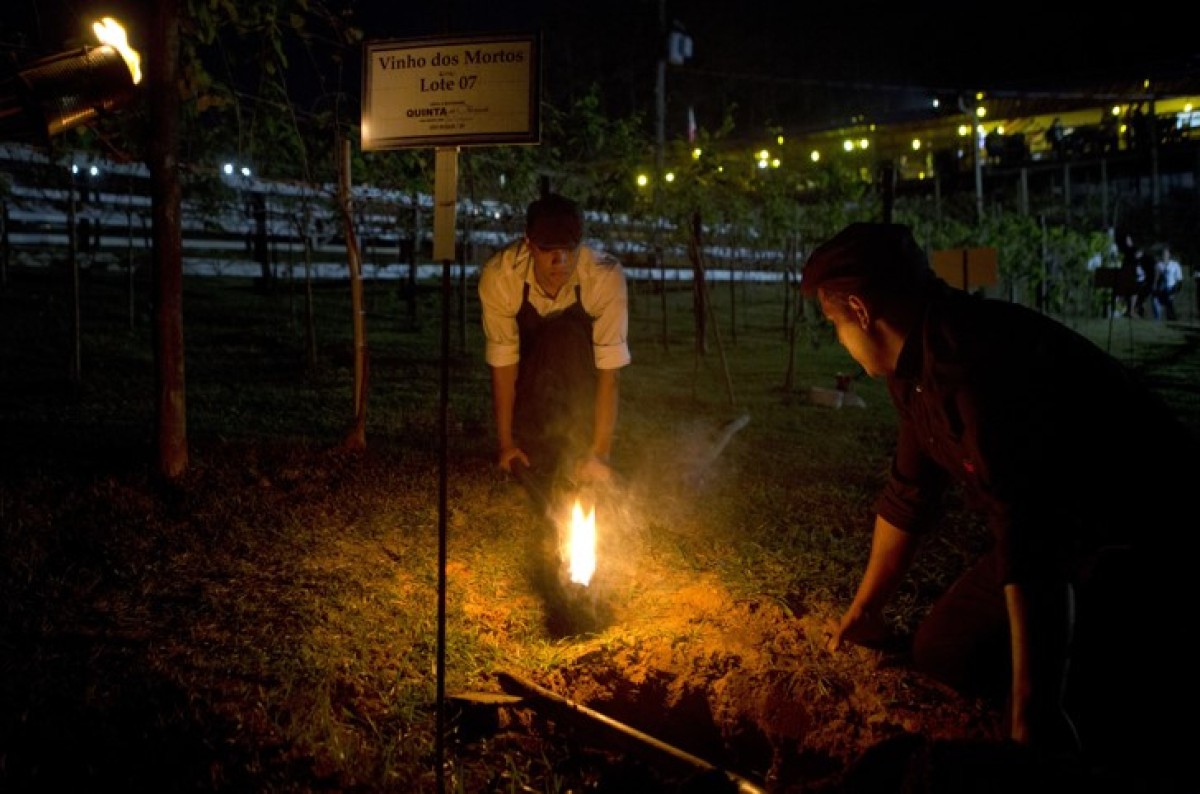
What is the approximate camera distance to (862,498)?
6.87 m

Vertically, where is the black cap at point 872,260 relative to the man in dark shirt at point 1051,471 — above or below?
above

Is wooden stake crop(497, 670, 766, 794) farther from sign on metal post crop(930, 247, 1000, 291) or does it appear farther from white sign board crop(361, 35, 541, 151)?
sign on metal post crop(930, 247, 1000, 291)

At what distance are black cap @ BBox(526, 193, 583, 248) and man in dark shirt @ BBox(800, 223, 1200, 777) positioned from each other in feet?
6.97

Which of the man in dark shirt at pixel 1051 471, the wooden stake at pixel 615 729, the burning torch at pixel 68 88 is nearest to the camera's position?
the man in dark shirt at pixel 1051 471

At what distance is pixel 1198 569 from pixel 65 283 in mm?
19312

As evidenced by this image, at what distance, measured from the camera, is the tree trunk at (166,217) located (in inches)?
219

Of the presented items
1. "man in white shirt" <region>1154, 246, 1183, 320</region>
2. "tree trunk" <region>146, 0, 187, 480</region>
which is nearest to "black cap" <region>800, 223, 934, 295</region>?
"tree trunk" <region>146, 0, 187, 480</region>

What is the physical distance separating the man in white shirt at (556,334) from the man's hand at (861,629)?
1.77 metres

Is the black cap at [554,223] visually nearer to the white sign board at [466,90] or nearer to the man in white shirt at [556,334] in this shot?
the man in white shirt at [556,334]

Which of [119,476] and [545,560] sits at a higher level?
[119,476]

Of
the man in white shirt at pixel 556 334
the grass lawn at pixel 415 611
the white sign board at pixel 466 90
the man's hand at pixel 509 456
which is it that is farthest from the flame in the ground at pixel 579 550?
the white sign board at pixel 466 90

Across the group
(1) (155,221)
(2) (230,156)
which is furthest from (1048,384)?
(2) (230,156)

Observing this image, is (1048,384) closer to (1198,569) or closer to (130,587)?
(1198,569)

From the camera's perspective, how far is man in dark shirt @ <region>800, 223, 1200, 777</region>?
2197mm
